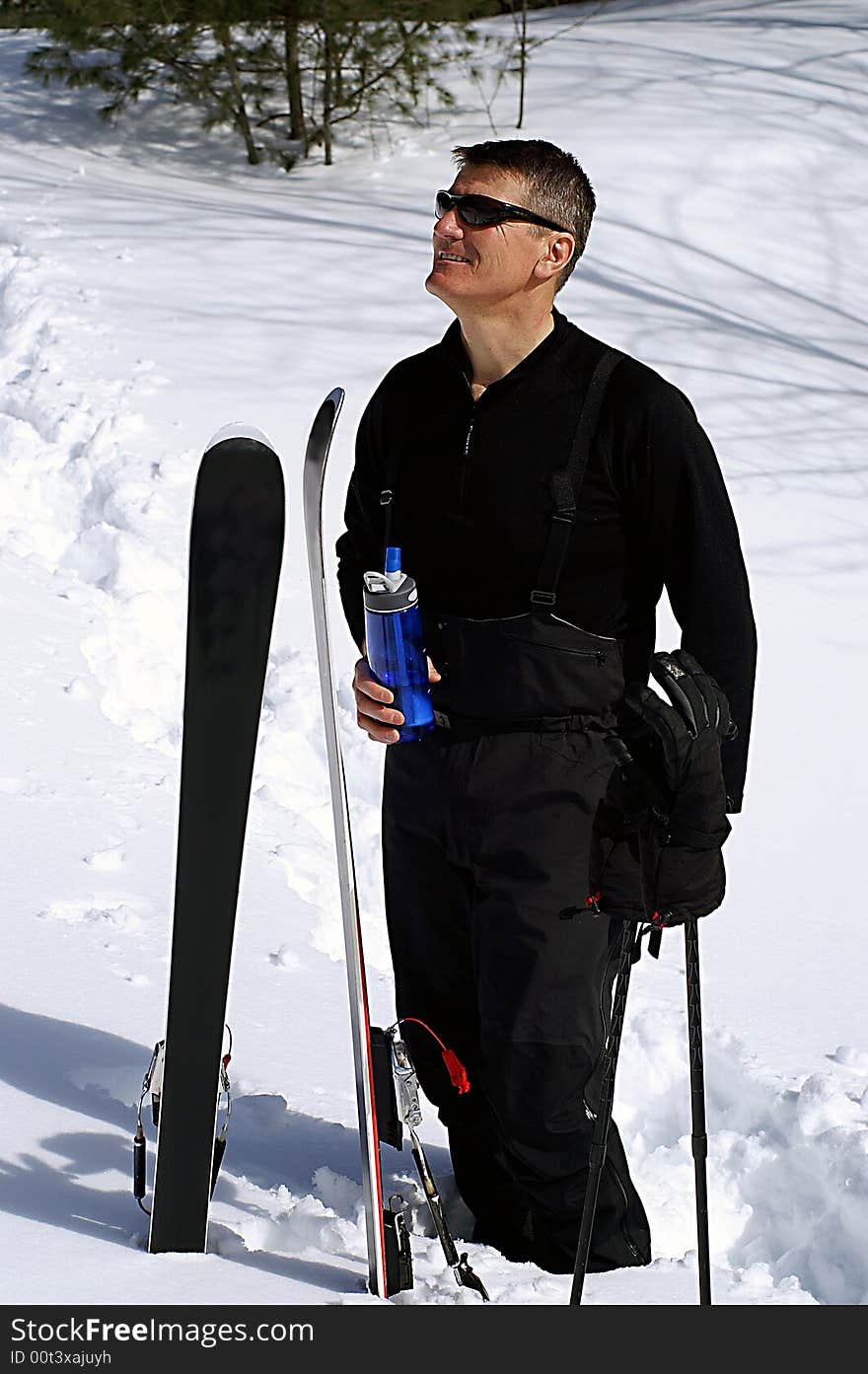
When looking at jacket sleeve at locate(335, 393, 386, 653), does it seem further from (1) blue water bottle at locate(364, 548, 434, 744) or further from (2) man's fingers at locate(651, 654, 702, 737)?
(2) man's fingers at locate(651, 654, 702, 737)

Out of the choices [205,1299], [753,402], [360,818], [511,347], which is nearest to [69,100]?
[753,402]

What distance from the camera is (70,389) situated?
6504 millimetres

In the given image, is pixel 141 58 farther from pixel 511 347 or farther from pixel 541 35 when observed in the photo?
pixel 511 347

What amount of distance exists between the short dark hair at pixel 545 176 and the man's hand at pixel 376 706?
755 mm

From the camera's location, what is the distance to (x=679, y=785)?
212cm

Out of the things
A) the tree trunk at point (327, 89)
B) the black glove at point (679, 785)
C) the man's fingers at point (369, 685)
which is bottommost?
the black glove at point (679, 785)

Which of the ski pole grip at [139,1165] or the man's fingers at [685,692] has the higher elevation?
the man's fingers at [685,692]

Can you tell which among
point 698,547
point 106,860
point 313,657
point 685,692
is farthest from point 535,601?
point 313,657

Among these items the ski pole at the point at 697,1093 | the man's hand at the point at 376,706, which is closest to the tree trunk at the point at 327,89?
the man's hand at the point at 376,706

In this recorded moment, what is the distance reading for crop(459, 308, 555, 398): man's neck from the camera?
2453 millimetres

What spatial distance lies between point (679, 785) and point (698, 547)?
485 millimetres

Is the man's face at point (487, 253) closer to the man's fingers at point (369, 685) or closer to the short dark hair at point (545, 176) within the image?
the short dark hair at point (545, 176)

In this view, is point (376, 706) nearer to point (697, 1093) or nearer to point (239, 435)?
point (239, 435)

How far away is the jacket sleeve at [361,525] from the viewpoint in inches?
110
